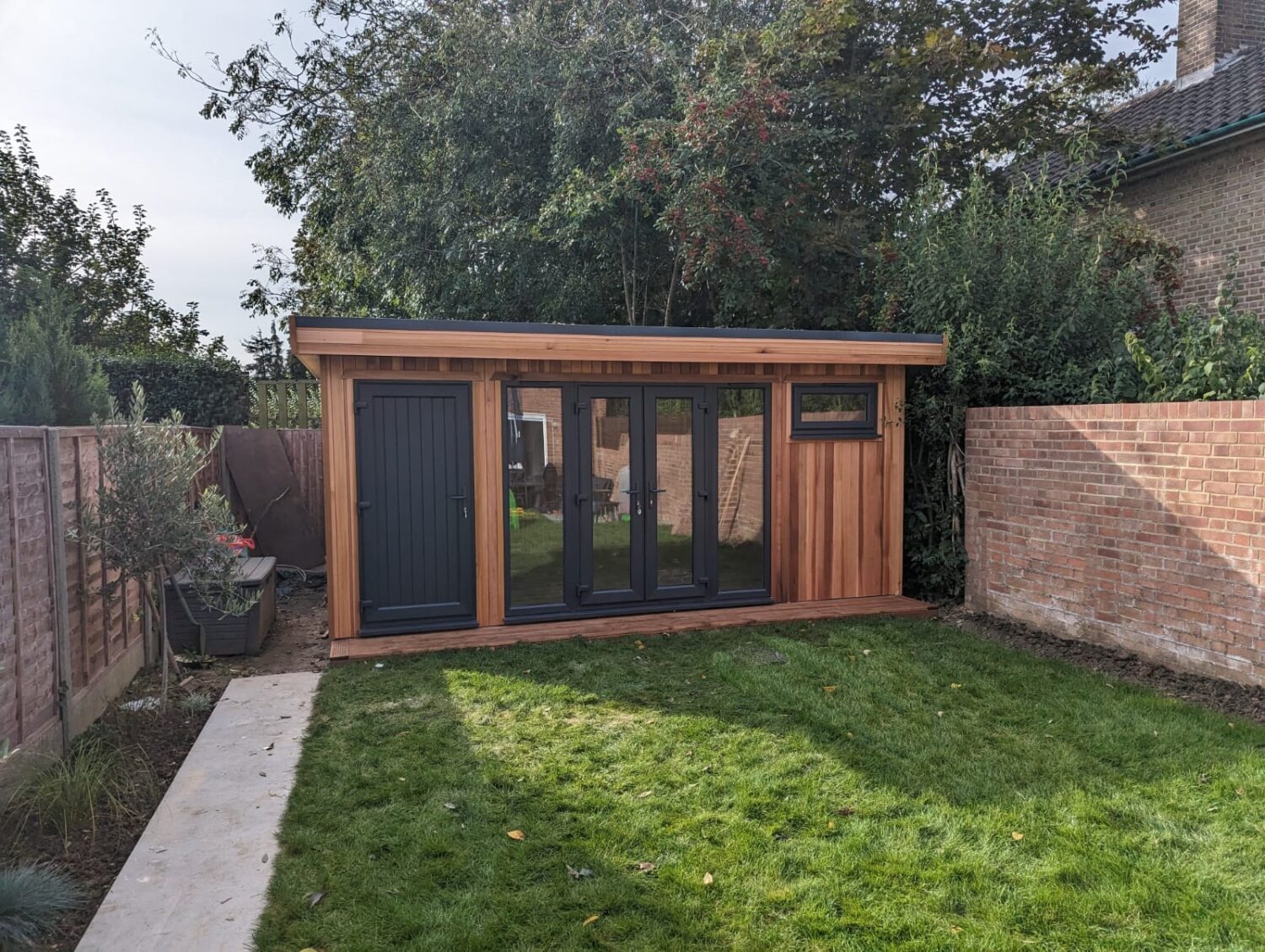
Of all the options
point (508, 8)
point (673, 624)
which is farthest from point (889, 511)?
point (508, 8)

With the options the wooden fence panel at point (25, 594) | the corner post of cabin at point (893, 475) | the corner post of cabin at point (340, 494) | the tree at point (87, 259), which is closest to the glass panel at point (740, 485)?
the corner post of cabin at point (893, 475)

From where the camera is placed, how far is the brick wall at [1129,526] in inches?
191

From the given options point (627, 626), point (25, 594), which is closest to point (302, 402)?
point (627, 626)

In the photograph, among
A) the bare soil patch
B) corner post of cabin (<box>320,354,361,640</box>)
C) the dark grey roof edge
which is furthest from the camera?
corner post of cabin (<box>320,354,361,640</box>)

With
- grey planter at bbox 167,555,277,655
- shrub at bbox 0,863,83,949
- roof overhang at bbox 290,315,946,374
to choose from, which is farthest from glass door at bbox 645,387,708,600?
shrub at bbox 0,863,83,949

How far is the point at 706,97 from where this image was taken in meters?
9.34

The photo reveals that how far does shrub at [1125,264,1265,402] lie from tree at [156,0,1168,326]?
14.9 ft

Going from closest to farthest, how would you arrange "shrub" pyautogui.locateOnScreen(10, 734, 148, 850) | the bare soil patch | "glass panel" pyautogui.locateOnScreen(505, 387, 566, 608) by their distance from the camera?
"shrub" pyautogui.locateOnScreen(10, 734, 148, 850) → the bare soil patch → "glass panel" pyautogui.locateOnScreen(505, 387, 566, 608)

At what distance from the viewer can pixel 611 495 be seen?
22.3ft

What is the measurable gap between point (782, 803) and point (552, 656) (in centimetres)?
263

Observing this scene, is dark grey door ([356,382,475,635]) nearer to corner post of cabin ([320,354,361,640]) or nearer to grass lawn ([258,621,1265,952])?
corner post of cabin ([320,354,361,640])

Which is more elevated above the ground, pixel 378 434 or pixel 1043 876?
pixel 378 434

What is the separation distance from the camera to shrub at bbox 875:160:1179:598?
6930mm

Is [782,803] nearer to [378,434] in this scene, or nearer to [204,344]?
[378,434]
